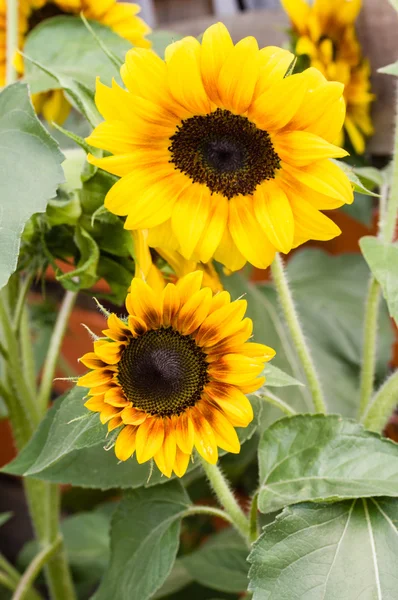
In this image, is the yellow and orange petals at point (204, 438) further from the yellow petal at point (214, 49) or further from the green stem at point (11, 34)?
the green stem at point (11, 34)

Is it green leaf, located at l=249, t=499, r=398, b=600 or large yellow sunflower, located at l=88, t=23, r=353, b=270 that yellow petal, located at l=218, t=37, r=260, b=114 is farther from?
green leaf, located at l=249, t=499, r=398, b=600

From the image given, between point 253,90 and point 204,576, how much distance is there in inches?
17.1

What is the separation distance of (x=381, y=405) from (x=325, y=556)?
0.10 m

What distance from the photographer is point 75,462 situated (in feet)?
1.30

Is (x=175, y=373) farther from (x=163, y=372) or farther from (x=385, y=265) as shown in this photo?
(x=385, y=265)

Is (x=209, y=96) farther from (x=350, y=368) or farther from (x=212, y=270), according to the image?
(x=350, y=368)

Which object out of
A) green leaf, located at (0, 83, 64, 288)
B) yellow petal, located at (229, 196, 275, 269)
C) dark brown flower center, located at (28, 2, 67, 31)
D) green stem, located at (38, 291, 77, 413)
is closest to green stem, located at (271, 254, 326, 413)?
yellow petal, located at (229, 196, 275, 269)

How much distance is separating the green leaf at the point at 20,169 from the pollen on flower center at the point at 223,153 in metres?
0.07

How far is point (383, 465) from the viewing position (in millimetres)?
340

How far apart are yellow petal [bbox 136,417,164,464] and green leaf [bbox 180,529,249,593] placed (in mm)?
284

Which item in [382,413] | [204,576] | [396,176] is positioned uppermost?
[396,176]

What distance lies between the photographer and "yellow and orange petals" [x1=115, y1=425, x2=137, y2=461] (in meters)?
0.30

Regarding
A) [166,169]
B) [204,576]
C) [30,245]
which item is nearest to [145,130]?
[166,169]

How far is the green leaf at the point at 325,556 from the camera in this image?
325 mm
